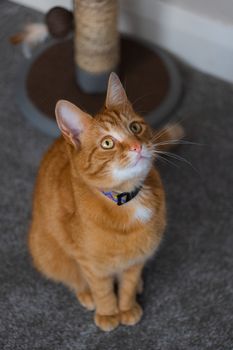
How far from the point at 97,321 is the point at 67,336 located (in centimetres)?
9

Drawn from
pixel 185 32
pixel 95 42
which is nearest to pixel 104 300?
pixel 95 42

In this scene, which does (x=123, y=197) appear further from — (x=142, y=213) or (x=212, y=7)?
(x=212, y=7)

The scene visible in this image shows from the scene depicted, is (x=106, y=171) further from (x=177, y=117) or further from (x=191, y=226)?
(x=177, y=117)

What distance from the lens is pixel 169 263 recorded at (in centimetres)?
140

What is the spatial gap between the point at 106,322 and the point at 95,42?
3.26 ft

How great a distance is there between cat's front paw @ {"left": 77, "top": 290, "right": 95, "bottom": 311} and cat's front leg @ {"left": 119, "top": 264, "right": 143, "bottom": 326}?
0.08 metres

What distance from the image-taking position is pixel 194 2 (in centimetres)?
192

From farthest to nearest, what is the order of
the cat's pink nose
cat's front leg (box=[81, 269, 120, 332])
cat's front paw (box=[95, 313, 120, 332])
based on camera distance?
cat's front paw (box=[95, 313, 120, 332]) < cat's front leg (box=[81, 269, 120, 332]) < the cat's pink nose

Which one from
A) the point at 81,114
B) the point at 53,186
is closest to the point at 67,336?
the point at 53,186

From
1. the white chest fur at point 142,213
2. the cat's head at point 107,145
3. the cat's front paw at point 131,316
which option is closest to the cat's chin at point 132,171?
the cat's head at point 107,145

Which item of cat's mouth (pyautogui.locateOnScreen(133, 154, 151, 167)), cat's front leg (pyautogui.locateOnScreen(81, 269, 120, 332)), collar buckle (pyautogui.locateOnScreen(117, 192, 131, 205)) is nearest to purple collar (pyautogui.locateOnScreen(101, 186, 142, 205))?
collar buckle (pyautogui.locateOnScreen(117, 192, 131, 205))

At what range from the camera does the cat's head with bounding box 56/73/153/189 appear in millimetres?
944

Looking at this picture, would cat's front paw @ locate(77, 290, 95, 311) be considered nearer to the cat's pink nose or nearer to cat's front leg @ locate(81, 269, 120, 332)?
cat's front leg @ locate(81, 269, 120, 332)

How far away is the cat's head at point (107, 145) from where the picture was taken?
944 mm
